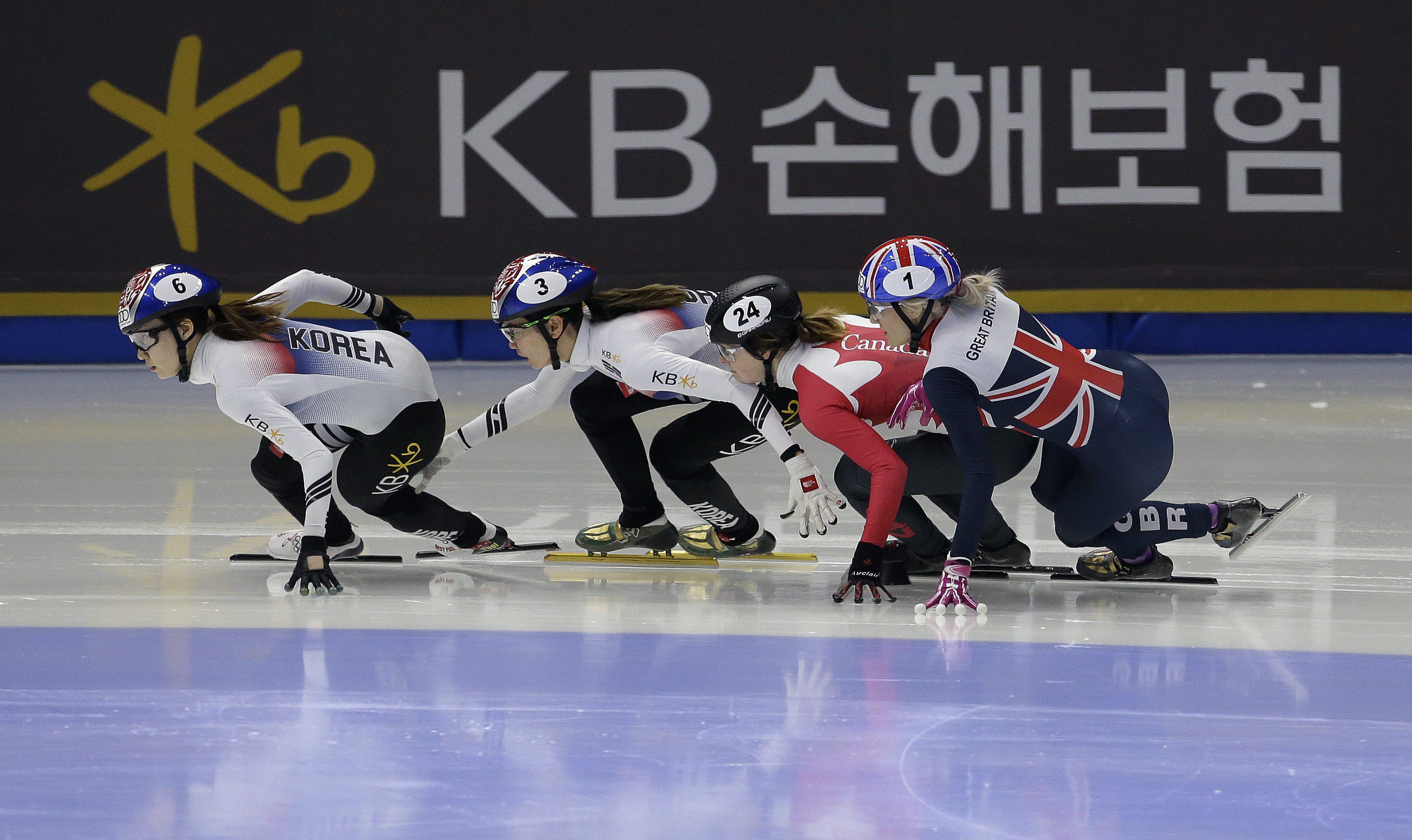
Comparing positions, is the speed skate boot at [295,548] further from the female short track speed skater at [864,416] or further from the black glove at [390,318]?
the female short track speed skater at [864,416]

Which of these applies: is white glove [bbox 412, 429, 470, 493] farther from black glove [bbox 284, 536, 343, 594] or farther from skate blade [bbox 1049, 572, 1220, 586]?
skate blade [bbox 1049, 572, 1220, 586]

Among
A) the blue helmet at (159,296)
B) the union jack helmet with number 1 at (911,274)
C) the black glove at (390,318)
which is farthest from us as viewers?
the black glove at (390,318)

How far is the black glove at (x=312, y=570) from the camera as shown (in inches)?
159

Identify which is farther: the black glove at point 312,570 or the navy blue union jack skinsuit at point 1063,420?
the black glove at point 312,570

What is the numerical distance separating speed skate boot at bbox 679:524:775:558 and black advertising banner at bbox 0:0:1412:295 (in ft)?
19.1

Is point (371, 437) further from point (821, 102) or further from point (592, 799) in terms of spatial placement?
point (821, 102)

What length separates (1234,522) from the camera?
165 inches

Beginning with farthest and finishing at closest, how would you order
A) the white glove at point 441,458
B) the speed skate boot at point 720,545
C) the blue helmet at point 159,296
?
the speed skate boot at point 720,545
the white glove at point 441,458
the blue helmet at point 159,296

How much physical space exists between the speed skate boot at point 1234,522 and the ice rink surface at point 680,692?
140 mm

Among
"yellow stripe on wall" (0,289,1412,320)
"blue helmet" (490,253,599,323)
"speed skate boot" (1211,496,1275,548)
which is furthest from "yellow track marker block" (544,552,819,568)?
"yellow stripe on wall" (0,289,1412,320)

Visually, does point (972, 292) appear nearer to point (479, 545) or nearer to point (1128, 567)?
point (1128, 567)

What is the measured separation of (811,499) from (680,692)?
0.83 m

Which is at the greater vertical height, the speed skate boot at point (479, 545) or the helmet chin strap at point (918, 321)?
the helmet chin strap at point (918, 321)

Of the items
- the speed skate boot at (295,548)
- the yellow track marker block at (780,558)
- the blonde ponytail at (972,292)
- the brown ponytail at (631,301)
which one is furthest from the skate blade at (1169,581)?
the speed skate boot at (295,548)
